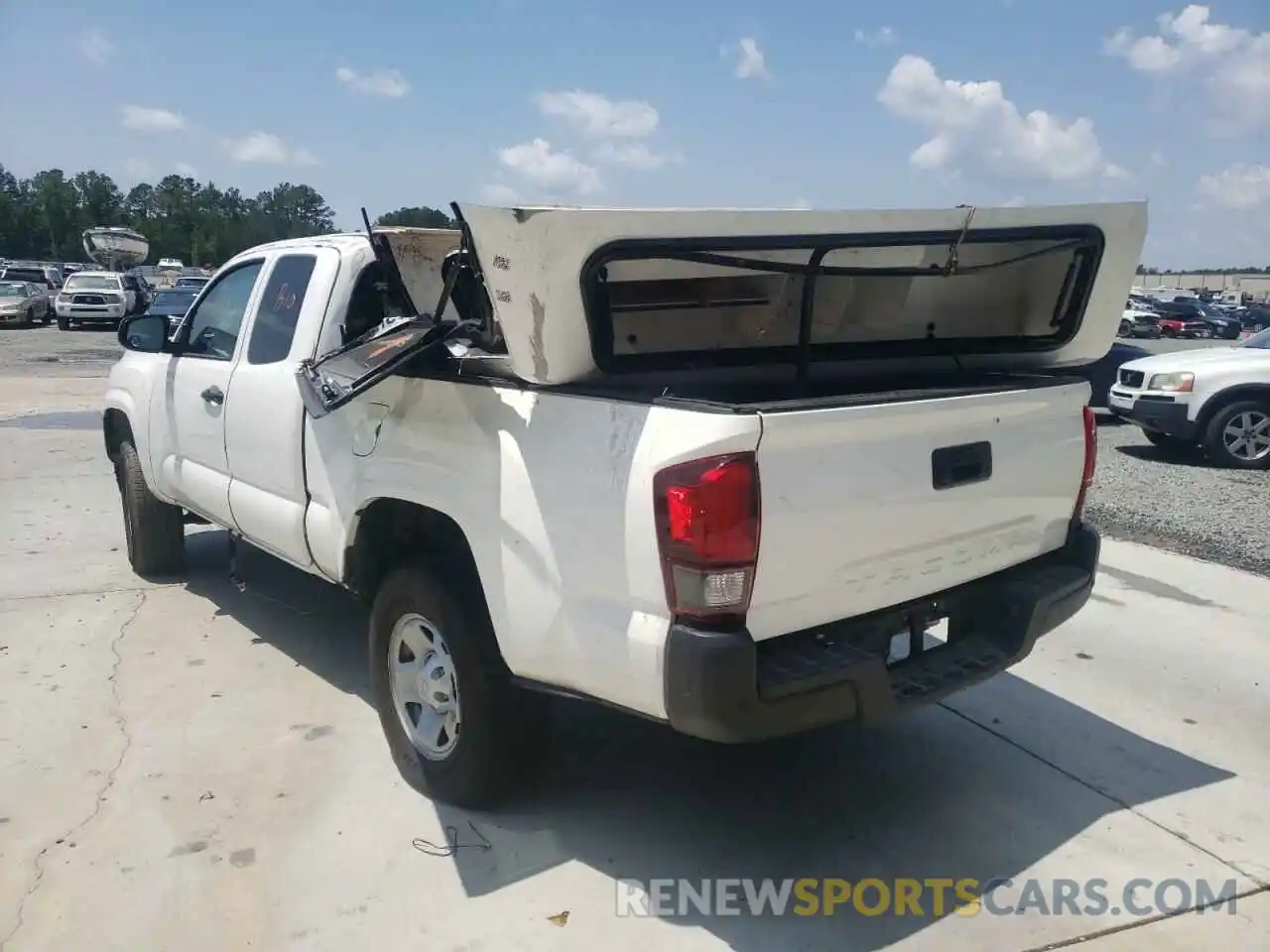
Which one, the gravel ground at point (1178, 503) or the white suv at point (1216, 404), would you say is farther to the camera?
the white suv at point (1216, 404)

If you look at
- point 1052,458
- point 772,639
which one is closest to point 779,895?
point 772,639

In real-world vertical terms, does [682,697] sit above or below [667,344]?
below

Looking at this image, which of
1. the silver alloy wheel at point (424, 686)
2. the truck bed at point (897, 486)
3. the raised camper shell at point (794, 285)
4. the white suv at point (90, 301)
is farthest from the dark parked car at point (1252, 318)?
the silver alloy wheel at point (424, 686)

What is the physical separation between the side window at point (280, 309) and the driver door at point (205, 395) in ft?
0.53

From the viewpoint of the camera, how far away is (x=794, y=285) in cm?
400

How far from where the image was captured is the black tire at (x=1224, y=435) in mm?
10570

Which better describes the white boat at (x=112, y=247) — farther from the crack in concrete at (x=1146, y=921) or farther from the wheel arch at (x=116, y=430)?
the crack in concrete at (x=1146, y=921)

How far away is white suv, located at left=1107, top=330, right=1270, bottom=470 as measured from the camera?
34.8ft

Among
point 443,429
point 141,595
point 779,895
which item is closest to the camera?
point 779,895

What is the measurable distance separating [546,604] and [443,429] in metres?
0.80

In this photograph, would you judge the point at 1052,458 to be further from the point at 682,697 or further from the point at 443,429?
the point at 443,429

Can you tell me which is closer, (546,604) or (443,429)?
(546,604)

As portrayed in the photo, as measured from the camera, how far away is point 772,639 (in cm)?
304

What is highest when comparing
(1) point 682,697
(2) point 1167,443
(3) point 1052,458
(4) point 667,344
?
(4) point 667,344
